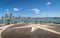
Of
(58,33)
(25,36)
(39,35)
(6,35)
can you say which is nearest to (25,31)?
(25,36)

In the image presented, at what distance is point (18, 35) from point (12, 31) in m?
0.56

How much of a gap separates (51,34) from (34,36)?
903 mm

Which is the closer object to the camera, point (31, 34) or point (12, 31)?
point (31, 34)

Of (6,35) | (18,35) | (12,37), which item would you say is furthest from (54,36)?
(6,35)

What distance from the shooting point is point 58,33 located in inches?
231

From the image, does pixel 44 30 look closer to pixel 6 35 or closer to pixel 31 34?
pixel 31 34

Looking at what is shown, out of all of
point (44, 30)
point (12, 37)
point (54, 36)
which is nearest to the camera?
point (54, 36)

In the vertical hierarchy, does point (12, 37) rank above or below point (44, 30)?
below

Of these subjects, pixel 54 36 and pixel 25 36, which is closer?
pixel 54 36

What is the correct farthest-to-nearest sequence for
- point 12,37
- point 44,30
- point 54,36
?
point 12,37 < point 44,30 < point 54,36

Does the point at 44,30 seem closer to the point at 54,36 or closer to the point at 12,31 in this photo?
the point at 54,36

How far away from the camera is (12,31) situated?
677 cm

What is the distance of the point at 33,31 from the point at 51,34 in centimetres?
98

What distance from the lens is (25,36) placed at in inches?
244
